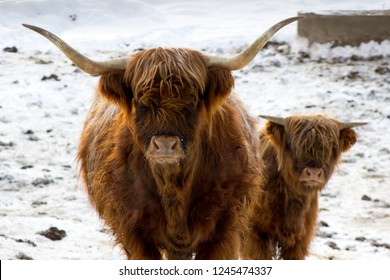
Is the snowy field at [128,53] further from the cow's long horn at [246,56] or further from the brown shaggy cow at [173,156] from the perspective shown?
A: the cow's long horn at [246,56]

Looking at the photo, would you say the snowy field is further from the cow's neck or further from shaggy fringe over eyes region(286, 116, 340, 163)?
the cow's neck

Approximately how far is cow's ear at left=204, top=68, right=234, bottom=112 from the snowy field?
1.80 m

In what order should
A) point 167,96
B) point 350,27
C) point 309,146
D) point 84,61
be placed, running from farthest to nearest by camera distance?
point 350,27 < point 309,146 < point 84,61 < point 167,96

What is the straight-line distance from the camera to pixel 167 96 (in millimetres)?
4371

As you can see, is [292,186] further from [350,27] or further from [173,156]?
[350,27]

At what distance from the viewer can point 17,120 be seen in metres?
10.1

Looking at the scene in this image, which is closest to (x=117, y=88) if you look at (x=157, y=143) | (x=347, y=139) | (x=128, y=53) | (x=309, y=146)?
(x=157, y=143)

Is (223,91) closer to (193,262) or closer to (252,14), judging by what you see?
(193,262)

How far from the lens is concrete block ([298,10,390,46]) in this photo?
12.5 meters

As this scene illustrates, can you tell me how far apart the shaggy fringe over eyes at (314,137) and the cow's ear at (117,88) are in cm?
191

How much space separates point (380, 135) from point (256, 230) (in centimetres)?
414

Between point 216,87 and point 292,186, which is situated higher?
point 216,87

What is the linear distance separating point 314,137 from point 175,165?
72.4 inches

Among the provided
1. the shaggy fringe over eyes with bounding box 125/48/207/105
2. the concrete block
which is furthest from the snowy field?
the shaggy fringe over eyes with bounding box 125/48/207/105
